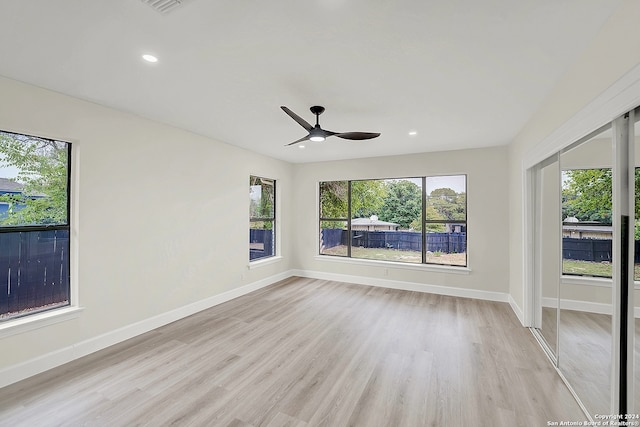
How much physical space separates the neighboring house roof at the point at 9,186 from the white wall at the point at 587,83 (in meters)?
4.59

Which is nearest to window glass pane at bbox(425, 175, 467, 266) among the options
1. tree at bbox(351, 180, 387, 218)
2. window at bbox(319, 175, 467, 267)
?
window at bbox(319, 175, 467, 267)

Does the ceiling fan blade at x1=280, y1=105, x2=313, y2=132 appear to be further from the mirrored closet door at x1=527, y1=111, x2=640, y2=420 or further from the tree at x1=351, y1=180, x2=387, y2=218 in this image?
the tree at x1=351, y1=180, x2=387, y2=218

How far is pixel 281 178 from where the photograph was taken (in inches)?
235

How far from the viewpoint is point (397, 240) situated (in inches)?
218

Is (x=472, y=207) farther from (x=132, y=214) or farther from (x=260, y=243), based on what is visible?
(x=132, y=214)

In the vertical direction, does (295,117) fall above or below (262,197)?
above

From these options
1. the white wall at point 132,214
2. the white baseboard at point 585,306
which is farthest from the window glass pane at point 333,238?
the white baseboard at point 585,306

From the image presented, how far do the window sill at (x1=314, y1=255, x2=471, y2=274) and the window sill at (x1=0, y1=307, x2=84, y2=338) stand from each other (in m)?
4.22

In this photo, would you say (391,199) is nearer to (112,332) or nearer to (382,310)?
(382,310)

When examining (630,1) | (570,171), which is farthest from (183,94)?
(570,171)

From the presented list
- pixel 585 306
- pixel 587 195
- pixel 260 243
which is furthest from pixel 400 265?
pixel 587 195

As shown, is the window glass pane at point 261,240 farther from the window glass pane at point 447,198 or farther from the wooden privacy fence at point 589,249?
the wooden privacy fence at point 589,249

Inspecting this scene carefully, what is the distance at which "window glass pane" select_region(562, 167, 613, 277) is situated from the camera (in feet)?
5.84

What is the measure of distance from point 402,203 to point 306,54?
4006 mm
